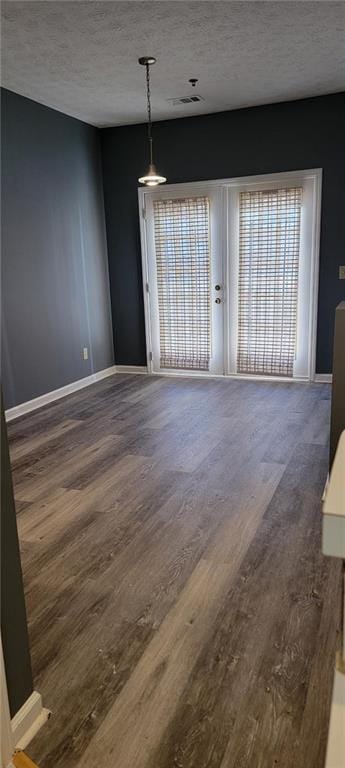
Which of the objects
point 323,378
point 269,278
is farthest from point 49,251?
point 323,378

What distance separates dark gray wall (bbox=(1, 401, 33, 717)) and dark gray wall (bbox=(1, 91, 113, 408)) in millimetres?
3181

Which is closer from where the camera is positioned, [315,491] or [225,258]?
[315,491]

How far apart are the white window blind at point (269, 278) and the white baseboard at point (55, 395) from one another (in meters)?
1.68

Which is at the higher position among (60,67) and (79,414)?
(60,67)

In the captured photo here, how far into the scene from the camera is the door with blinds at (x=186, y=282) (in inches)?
212

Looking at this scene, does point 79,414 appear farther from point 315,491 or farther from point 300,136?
point 300,136

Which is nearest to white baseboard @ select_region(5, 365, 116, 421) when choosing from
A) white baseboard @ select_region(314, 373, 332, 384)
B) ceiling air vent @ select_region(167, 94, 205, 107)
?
white baseboard @ select_region(314, 373, 332, 384)

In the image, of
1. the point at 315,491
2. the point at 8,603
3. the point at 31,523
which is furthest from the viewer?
the point at 315,491

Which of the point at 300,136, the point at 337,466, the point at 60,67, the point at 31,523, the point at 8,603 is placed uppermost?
the point at 60,67

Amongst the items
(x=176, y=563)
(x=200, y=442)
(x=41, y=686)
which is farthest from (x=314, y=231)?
(x=41, y=686)

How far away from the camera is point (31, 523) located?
265 cm

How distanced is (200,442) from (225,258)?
245cm

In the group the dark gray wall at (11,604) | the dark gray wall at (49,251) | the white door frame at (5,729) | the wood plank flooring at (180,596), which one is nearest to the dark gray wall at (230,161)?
the dark gray wall at (49,251)

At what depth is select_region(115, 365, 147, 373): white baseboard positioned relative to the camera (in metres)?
6.12
